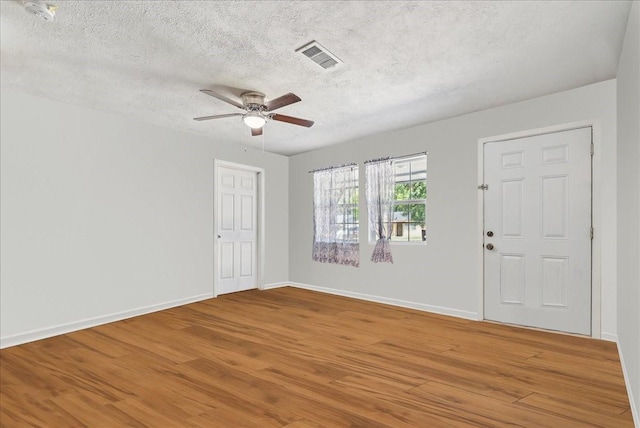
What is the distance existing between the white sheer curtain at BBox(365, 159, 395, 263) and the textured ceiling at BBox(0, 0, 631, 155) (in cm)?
132

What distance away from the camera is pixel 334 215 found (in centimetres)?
636

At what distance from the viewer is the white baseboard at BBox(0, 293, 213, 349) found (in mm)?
3609

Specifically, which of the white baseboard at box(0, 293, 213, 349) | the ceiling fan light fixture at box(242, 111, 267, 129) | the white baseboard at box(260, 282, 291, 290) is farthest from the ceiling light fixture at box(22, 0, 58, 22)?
the white baseboard at box(260, 282, 291, 290)

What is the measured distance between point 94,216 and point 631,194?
5.02m

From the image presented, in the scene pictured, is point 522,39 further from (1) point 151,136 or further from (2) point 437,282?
(1) point 151,136

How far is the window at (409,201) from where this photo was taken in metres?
5.19

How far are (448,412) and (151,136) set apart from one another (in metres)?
4.64

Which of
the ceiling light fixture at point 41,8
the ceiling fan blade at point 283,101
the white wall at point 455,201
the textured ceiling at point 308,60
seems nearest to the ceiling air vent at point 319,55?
the textured ceiling at point 308,60

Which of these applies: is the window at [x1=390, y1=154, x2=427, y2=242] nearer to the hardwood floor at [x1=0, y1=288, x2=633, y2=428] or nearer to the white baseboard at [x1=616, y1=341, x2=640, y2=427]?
the hardwood floor at [x1=0, y1=288, x2=633, y2=428]

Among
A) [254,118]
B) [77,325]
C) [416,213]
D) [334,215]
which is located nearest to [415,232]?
[416,213]

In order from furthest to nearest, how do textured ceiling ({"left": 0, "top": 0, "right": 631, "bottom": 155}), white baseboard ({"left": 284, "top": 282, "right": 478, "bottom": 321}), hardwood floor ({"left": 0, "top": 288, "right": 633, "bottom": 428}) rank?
white baseboard ({"left": 284, "top": 282, "right": 478, "bottom": 321}) → textured ceiling ({"left": 0, "top": 0, "right": 631, "bottom": 155}) → hardwood floor ({"left": 0, "top": 288, "right": 633, "bottom": 428})

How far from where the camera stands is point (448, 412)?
7.47 ft

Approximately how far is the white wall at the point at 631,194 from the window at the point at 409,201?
2385mm

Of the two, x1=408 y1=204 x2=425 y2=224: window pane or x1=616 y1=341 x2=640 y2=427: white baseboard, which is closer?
x1=616 y1=341 x2=640 y2=427: white baseboard
